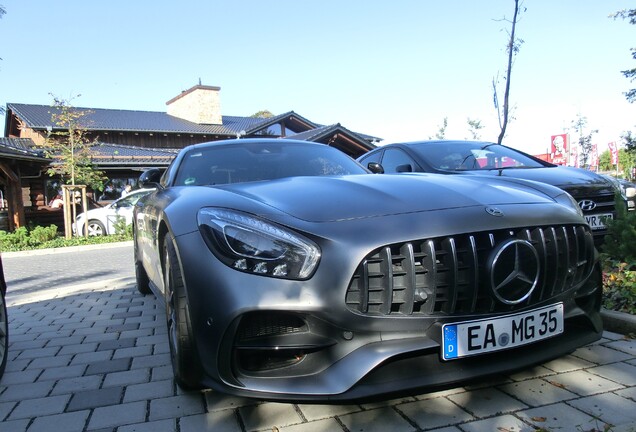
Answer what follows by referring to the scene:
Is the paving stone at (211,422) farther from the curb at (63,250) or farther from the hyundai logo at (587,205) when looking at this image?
the curb at (63,250)

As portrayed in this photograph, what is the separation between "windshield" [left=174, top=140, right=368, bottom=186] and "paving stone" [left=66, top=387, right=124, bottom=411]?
141 centimetres

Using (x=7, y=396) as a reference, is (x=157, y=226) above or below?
above

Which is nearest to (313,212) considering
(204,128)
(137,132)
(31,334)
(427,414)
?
(427,414)

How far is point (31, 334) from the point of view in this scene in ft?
13.3

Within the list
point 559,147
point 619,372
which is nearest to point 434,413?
point 619,372

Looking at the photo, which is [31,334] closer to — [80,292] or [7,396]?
[7,396]

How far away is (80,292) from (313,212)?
501 centimetres

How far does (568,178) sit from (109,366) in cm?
456

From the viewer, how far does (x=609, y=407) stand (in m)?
2.11

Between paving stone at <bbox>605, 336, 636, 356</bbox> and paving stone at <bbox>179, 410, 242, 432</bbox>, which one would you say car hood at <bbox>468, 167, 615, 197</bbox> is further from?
paving stone at <bbox>179, 410, 242, 432</bbox>

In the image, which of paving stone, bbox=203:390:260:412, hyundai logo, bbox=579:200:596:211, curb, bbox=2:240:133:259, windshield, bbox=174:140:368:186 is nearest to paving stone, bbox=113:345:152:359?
paving stone, bbox=203:390:260:412

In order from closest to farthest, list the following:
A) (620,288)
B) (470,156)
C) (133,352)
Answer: (133,352)
(620,288)
(470,156)

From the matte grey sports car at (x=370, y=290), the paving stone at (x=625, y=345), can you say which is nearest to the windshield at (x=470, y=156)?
the paving stone at (x=625, y=345)

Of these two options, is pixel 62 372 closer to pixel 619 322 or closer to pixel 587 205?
pixel 619 322
